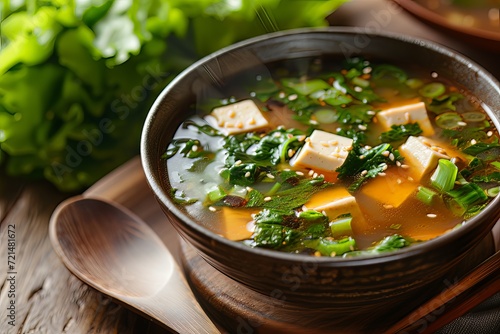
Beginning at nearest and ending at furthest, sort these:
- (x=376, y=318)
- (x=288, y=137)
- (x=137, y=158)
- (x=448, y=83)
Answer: (x=376, y=318) < (x=288, y=137) < (x=448, y=83) < (x=137, y=158)

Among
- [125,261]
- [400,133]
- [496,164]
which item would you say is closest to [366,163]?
[400,133]

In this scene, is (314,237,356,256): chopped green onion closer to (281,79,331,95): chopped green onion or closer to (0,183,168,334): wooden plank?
(0,183,168,334): wooden plank

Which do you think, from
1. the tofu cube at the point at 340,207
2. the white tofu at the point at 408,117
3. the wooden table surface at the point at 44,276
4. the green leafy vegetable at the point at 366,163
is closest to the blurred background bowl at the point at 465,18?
the wooden table surface at the point at 44,276

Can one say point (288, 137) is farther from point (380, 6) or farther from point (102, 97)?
point (380, 6)

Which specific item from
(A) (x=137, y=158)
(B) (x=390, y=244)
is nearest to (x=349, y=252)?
(B) (x=390, y=244)

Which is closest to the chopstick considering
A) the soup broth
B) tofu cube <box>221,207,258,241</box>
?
the soup broth

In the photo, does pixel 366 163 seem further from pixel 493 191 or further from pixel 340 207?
pixel 493 191
